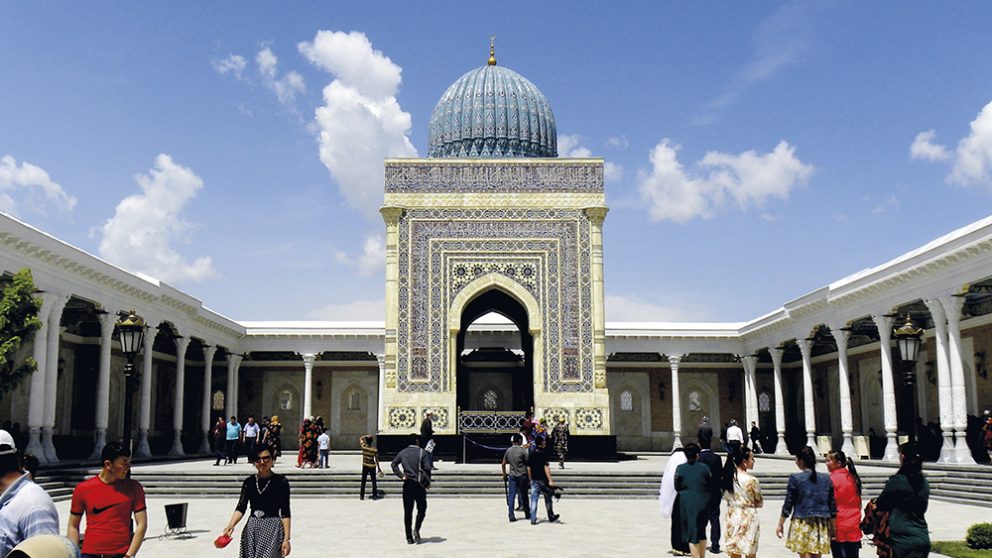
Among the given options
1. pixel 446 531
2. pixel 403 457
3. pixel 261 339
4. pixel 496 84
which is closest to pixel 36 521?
pixel 403 457

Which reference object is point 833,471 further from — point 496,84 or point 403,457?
point 496,84

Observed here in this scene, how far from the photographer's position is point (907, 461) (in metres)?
7.27

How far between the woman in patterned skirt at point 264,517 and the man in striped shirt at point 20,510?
7.63 feet

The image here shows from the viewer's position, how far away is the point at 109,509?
6.29 meters

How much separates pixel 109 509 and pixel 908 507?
5.90 metres

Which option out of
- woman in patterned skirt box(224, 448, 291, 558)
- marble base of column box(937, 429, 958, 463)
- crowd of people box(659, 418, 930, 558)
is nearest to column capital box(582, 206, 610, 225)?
marble base of column box(937, 429, 958, 463)

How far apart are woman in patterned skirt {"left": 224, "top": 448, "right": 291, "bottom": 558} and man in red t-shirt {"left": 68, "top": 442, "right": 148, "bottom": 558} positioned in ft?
2.21

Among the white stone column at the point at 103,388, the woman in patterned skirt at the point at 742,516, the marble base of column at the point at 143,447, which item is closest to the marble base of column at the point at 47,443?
the white stone column at the point at 103,388

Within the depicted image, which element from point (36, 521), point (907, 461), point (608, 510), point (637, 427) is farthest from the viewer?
point (637, 427)

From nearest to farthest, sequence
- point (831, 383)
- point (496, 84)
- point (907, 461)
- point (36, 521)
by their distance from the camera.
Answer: point (36, 521)
point (907, 461)
point (496, 84)
point (831, 383)

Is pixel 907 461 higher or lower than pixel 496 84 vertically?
lower

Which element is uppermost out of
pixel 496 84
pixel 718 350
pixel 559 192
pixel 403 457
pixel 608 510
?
pixel 496 84

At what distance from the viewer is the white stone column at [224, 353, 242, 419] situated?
3383cm

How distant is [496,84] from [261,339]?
13.7 metres
